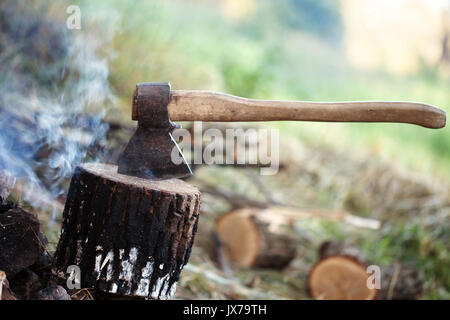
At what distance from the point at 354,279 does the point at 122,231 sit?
217 cm

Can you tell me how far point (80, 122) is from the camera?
127 inches

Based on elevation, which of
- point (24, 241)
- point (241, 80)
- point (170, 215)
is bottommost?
point (24, 241)

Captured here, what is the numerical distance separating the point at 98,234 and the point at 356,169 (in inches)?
203

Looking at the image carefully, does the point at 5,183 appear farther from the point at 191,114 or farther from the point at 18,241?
the point at 191,114

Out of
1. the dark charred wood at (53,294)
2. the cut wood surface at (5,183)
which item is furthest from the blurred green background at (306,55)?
the dark charred wood at (53,294)

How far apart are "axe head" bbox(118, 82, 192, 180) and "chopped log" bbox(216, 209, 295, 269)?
2127 millimetres

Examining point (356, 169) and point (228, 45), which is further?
point (228, 45)

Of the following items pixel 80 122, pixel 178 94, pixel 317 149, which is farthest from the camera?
pixel 317 149

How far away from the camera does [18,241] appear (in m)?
2.01

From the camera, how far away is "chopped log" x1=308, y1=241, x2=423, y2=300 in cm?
342

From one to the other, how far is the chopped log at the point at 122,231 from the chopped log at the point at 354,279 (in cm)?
181

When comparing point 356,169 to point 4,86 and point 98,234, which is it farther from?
point 98,234
